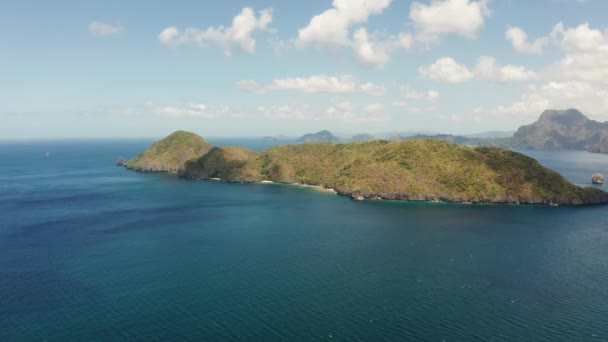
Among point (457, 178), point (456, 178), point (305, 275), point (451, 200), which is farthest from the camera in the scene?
point (456, 178)

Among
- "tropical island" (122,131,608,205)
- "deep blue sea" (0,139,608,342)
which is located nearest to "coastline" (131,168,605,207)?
"tropical island" (122,131,608,205)

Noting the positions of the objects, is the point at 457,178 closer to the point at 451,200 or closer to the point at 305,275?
the point at 451,200

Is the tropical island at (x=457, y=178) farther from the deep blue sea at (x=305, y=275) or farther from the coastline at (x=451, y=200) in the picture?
the deep blue sea at (x=305, y=275)

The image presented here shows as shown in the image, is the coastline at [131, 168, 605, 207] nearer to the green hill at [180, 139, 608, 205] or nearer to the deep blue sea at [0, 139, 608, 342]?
the green hill at [180, 139, 608, 205]

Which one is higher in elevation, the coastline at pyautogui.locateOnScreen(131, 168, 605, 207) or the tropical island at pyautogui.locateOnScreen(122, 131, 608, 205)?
the tropical island at pyautogui.locateOnScreen(122, 131, 608, 205)

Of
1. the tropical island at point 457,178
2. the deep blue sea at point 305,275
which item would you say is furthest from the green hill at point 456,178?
the deep blue sea at point 305,275

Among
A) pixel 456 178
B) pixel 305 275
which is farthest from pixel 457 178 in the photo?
pixel 305 275

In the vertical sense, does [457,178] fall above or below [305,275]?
above

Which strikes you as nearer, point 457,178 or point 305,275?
point 305,275
